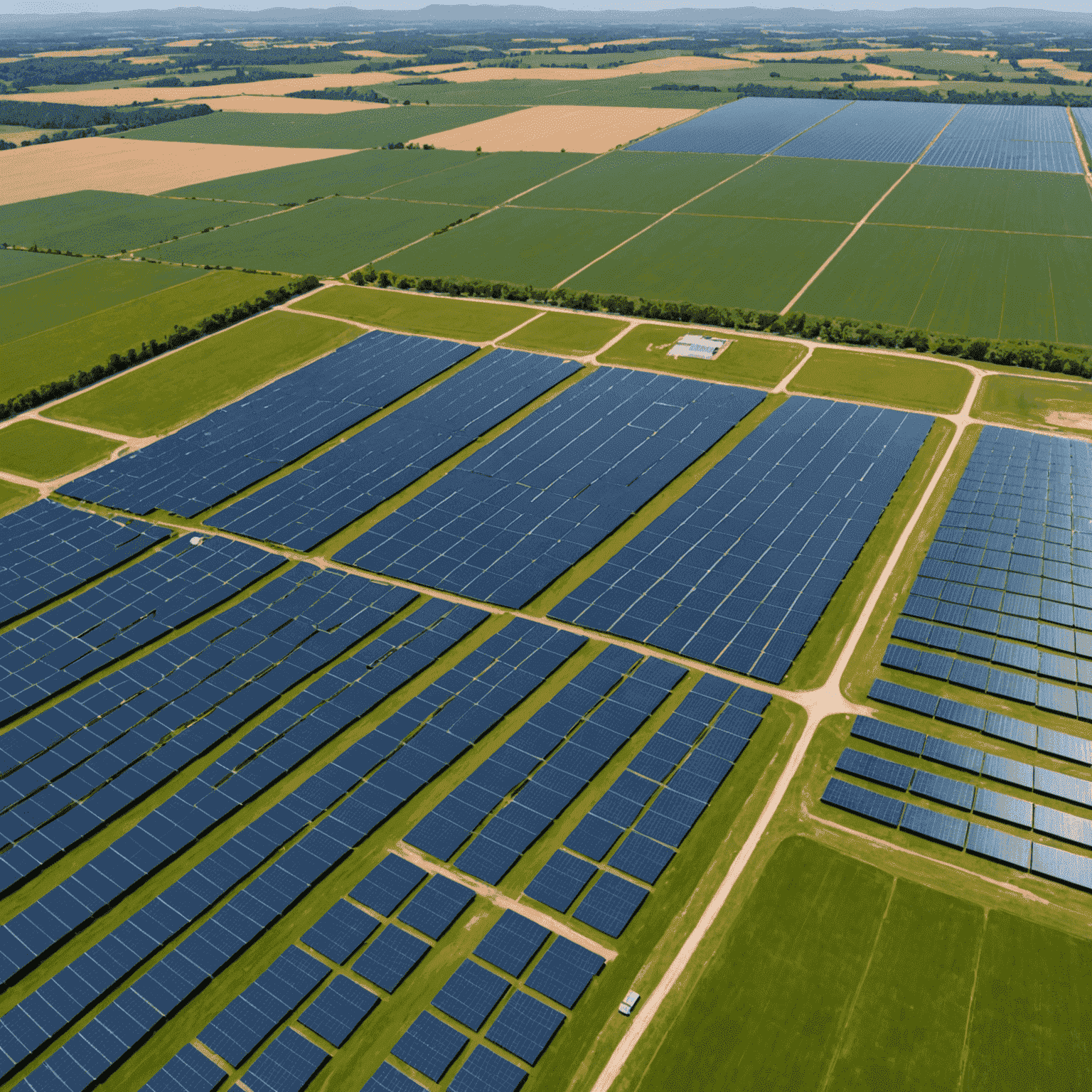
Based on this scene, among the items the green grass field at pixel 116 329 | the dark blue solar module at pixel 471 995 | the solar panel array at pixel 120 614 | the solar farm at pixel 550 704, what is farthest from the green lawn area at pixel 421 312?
the dark blue solar module at pixel 471 995

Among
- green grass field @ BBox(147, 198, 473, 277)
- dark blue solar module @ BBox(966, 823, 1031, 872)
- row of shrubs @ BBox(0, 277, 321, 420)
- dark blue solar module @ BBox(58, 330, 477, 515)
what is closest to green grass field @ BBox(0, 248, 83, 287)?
green grass field @ BBox(147, 198, 473, 277)

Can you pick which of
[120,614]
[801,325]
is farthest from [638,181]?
[120,614]

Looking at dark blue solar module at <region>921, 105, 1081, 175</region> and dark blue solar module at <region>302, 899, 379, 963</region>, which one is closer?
dark blue solar module at <region>302, 899, 379, 963</region>

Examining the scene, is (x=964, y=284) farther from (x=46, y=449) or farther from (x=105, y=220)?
(x=105, y=220)

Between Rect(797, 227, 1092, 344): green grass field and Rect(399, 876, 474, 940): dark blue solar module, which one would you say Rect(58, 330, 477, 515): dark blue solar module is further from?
Rect(797, 227, 1092, 344): green grass field

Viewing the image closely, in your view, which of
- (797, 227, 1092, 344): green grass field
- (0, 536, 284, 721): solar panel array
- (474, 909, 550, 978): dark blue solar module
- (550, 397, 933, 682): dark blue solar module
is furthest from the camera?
(797, 227, 1092, 344): green grass field

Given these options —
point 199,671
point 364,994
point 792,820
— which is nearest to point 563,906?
point 364,994
